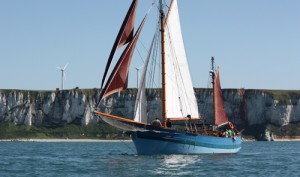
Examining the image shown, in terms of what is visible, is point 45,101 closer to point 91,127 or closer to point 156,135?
point 91,127

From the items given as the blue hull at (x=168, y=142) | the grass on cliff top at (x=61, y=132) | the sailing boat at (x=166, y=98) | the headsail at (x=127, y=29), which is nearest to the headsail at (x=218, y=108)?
the sailing boat at (x=166, y=98)

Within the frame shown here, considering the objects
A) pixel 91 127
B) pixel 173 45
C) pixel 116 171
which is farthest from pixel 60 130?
pixel 116 171

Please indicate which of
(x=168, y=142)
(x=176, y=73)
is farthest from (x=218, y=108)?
(x=168, y=142)

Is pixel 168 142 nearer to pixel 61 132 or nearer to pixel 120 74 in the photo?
pixel 120 74

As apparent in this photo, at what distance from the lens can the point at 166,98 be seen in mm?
68812

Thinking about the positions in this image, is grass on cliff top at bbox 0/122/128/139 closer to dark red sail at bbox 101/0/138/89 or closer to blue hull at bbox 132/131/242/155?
blue hull at bbox 132/131/242/155

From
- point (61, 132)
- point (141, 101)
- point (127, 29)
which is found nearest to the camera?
point (127, 29)

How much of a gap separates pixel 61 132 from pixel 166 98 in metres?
122

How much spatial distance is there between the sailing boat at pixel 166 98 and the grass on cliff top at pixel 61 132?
111057 mm

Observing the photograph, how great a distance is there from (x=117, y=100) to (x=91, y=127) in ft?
41.6

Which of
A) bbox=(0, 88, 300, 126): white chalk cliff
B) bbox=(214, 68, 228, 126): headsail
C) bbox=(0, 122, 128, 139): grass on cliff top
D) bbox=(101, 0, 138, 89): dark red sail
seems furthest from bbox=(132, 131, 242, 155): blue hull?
bbox=(0, 88, 300, 126): white chalk cliff

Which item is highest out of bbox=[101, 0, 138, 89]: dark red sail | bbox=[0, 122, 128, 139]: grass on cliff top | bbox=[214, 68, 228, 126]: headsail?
bbox=[101, 0, 138, 89]: dark red sail

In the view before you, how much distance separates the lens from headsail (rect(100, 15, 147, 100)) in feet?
199

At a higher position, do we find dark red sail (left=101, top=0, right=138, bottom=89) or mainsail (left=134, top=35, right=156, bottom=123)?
dark red sail (left=101, top=0, right=138, bottom=89)
